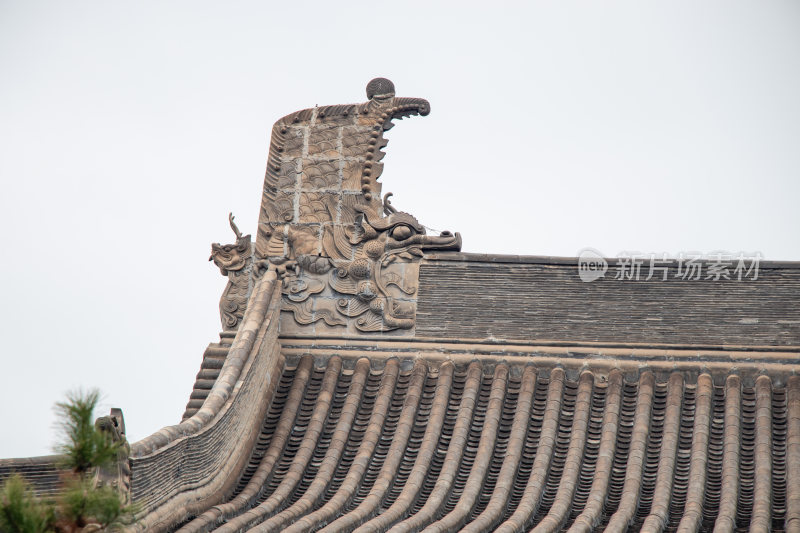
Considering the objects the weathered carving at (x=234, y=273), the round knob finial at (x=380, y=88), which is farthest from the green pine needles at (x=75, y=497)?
the round knob finial at (x=380, y=88)

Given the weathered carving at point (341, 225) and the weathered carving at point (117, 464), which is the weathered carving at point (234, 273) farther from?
the weathered carving at point (117, 464)

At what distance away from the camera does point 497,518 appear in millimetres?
10195

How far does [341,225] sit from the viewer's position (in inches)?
500

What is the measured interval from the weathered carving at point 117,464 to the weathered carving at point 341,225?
13.0ft

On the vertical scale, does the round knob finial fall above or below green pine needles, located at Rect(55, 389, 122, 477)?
above

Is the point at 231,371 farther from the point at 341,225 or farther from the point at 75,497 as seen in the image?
the point at 75,497

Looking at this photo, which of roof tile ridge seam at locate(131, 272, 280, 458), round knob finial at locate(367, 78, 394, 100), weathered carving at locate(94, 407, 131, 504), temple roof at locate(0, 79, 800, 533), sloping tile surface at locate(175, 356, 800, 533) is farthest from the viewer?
round knob finial at locate(367, 78, 394, 100)

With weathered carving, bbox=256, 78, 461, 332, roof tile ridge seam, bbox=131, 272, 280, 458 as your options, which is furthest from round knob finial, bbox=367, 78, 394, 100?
roof tile ridge seam, bbox=131, 272, 280, 458

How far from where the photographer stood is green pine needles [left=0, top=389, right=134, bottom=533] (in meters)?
6.13

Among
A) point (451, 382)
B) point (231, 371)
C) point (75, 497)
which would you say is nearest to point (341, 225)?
point (451, 382)

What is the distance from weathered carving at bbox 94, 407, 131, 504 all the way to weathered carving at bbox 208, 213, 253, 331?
3.78 metres

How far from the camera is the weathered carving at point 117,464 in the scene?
8.05 metres

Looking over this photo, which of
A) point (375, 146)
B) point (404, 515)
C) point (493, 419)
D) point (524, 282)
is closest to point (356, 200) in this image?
point (375, 146)

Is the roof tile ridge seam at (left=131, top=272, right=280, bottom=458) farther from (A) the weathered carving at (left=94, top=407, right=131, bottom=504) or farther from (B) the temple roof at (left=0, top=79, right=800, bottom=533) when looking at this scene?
(A) the weathered carving at (left=94, top=407, right=131, bottom=504)
